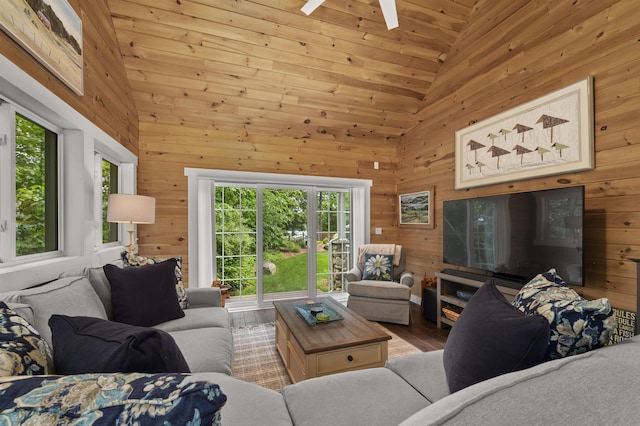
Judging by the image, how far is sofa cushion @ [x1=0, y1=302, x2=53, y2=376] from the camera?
69 cm

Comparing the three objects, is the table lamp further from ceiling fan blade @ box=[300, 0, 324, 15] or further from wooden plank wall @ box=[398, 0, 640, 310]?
wooden plank wall @ box=[398, 0, 640, 310]

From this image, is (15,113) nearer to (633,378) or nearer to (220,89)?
(220,89)

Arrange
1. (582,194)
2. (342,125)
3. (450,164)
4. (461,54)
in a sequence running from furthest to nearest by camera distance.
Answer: (342,125)
(450,164)
(461,54)
(582,194)

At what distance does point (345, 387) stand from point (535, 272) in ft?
7.00

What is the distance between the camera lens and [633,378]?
0.58 meters

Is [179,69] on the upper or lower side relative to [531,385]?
upper

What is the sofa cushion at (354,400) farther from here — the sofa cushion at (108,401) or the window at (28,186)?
the window at (28,186)

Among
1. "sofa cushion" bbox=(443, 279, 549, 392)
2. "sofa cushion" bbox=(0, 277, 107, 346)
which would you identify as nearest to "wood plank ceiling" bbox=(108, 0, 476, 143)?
"sofa cushion" bbox=(0, 277, 107, 346)

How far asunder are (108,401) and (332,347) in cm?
149

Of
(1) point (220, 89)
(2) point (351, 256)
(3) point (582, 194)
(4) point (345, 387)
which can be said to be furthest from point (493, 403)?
(2) point (351, 256)

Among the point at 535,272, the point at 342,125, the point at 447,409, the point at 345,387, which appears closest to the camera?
the point at 447,409

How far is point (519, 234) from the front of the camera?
2.47 meters

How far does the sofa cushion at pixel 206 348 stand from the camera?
1.45 meters

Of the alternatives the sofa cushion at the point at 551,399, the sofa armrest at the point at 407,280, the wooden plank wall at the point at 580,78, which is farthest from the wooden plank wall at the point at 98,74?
the wooden plank wall at the point at 580,78
